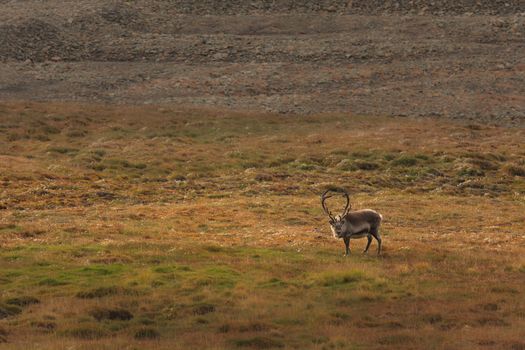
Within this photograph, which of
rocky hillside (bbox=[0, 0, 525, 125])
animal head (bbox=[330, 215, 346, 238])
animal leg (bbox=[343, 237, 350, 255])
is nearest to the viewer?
animal head (bbox=[330, 215, 346, 238])

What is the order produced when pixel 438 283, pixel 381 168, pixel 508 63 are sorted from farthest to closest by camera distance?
pixel 508 63 < pixel 381 168 < pixel 438 283

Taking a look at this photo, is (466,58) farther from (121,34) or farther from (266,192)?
(266,192)

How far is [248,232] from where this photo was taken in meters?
43.9

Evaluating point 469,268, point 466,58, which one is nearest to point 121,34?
point 466,58

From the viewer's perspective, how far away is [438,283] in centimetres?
3259

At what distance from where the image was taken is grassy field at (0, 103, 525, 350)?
27.7 meters

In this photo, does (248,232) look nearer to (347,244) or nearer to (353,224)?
(347,244)

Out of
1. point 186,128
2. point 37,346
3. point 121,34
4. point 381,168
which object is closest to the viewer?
point 37,346

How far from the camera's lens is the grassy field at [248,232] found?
2770 cm

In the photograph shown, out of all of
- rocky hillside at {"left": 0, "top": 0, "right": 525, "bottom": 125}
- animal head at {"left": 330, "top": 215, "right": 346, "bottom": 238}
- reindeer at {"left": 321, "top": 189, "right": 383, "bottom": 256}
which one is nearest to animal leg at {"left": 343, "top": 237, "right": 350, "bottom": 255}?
reindeer at {"left": 321, "top": 189, "right": 383, "bottom": 256}

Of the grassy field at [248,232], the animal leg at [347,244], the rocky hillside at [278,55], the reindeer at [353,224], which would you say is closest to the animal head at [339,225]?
the reindeer at [353,224]

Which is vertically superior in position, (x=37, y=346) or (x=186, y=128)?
(x=37, y=346)

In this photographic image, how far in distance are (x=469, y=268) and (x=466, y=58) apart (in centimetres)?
6770

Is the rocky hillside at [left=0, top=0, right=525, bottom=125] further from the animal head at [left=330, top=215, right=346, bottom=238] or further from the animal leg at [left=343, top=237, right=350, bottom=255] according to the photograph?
the animal head at [left=330, top=215, right=346, bottom=238]
